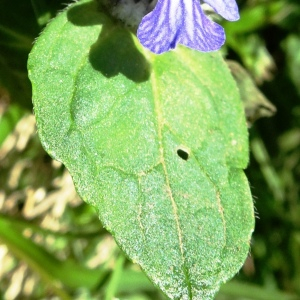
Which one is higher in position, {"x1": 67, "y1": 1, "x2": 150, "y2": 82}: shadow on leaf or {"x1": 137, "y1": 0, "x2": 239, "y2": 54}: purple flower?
{"x1": 137, "y1": 0, "x2": 239, "y2": 54}: purple flower

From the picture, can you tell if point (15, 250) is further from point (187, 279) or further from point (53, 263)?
point (187, 279)

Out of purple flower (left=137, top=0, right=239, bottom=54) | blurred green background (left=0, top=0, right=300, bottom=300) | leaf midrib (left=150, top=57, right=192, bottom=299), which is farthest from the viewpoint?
blurred green background (left=0, top=0, right=300, bottom=300)

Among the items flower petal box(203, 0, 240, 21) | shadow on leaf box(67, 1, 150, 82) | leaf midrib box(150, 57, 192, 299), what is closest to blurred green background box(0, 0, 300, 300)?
shadow on leaf box(67, 1, 150, 82)

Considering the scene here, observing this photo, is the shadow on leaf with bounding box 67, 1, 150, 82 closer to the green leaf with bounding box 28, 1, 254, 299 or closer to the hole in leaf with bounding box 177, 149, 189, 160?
the green leaf with bounding box 28, 1, 254, 299

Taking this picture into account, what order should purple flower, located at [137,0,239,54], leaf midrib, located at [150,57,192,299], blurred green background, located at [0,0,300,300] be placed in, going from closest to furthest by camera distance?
purple flower, located at [137,0,239,54] < leaf midrib, located at [150,57,192,299] < blurred green background, located at [0,0,300,300]

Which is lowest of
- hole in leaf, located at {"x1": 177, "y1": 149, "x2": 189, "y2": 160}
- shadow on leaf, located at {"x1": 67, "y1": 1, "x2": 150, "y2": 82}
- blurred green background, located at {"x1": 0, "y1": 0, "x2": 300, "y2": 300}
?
blurred green background, located at {"x1": 0, "y1": 0, "x2": 300, "y2": 300}

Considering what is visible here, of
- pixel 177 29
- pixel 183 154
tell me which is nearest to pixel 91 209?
pixel 183 154

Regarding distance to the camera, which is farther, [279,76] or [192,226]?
[279,76]

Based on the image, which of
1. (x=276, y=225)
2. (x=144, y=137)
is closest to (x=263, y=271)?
(x=276, y=225)
